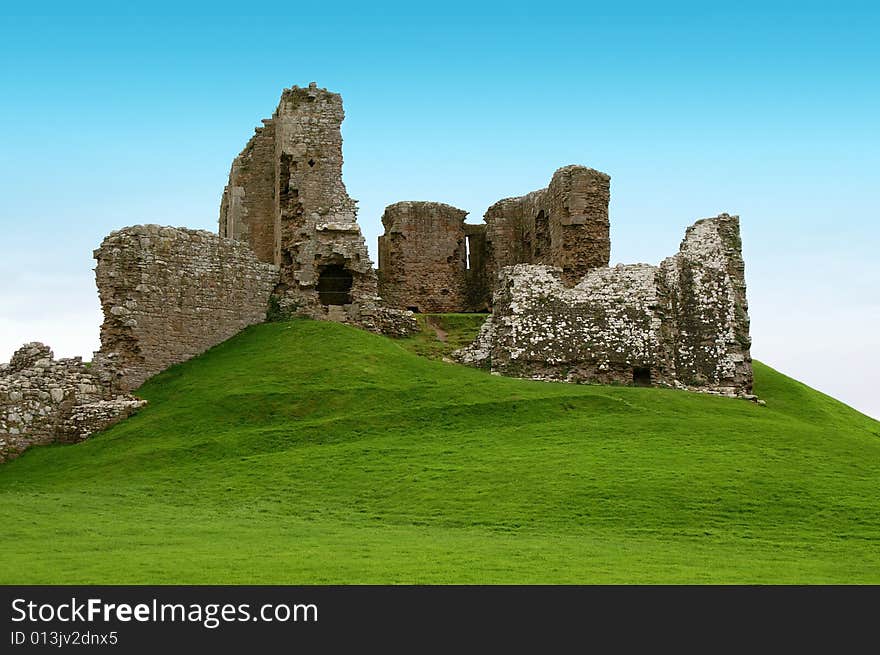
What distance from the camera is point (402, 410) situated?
103ft

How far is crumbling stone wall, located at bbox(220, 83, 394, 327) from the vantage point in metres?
40.6

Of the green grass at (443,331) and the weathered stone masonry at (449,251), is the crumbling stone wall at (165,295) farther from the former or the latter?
the weathered stone masonry at (449,251)

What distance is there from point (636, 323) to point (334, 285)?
9673 millimetres

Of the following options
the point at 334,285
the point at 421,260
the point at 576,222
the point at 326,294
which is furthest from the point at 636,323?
the point at 421,260

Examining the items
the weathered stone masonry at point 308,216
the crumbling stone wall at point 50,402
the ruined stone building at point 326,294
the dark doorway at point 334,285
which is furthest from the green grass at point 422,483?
the dark doorway at point 334,285

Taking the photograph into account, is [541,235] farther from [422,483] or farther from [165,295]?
[422,483]

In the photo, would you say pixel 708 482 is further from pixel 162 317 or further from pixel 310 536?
pixel 162 317

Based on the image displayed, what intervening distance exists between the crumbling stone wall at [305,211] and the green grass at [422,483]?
3.01 meters

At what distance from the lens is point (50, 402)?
32531mm

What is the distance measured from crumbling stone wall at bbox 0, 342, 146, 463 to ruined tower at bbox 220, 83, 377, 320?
7.81m

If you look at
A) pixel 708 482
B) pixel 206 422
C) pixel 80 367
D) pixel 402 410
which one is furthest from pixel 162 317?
pixel 708 482

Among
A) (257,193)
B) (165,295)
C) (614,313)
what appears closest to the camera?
(165,295)

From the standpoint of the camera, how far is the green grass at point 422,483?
19.5 meters
